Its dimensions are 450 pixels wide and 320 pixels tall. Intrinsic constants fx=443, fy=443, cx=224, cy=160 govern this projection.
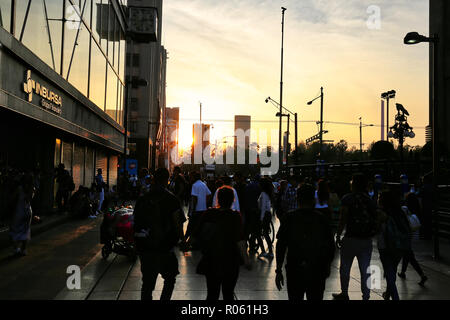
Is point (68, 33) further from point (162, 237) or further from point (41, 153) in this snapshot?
point (162, 237)

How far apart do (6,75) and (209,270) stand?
9377mm

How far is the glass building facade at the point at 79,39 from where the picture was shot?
13391 millimetres

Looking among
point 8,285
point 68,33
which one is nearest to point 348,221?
point 8,285

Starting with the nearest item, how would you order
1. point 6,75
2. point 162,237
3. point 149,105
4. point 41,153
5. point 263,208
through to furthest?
point 162,237 < point 263,208 < point 6,75 < point 41,153 < point 149,105

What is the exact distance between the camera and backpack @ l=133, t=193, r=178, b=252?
5.08 metres

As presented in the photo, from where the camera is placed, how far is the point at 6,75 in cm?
1149

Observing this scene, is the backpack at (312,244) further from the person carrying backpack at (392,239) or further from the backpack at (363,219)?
the person carrying backpack at (392,239)

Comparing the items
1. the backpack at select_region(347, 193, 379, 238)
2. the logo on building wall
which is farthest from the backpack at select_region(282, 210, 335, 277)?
the logo on building wall

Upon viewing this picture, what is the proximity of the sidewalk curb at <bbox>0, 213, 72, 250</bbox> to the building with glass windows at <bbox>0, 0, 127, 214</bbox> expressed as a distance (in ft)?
4.70

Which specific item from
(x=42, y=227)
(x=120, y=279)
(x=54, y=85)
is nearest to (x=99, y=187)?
(x=54, y=85)

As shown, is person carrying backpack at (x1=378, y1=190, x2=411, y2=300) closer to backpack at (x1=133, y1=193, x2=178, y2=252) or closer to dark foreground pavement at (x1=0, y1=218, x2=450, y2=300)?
dark foreground pavement at (x1=0, y1=218, x2=450, y2=300)

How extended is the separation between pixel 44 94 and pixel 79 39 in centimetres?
694

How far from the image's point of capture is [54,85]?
52.7 feet

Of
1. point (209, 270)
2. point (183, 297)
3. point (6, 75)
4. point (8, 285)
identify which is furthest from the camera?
point (6, 75)
